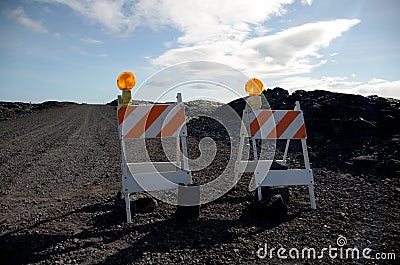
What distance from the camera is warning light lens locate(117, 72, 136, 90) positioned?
529cm

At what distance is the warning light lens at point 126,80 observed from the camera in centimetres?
529

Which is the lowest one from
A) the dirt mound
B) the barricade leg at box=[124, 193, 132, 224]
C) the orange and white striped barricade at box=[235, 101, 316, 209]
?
the barricade leg at box=[124, 193, 132, 224]

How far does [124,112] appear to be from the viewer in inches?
209

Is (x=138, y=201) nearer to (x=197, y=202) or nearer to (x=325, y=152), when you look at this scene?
(x=197, y=202)

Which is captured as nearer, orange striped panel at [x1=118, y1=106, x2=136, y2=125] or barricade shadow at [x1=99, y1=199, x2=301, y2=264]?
barricade shadow at [x1=99, y1=199, x2=301, y2=264]

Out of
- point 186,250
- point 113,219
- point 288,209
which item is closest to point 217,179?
point 288,209

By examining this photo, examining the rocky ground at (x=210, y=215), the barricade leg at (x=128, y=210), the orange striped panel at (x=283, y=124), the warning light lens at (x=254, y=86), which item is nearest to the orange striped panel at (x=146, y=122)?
the barricade leg at (x=128, y=210)

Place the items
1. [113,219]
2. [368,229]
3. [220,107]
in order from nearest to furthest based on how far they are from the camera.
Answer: [368,229] < [113,219] < [220,107]

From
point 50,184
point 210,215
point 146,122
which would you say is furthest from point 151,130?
point 50,184

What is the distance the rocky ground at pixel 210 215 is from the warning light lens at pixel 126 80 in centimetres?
189

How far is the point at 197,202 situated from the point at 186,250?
3.62 feet

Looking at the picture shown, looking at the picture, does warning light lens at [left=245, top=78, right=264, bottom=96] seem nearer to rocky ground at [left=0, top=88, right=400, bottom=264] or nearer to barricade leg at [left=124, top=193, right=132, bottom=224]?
rocky ground at [left=0, top=88, right=400, bottom=264]

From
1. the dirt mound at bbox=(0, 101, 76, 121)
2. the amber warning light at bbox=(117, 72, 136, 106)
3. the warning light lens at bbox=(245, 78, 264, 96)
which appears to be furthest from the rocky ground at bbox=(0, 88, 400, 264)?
the dirt mound at bbox=(0, 101, 76, 121)

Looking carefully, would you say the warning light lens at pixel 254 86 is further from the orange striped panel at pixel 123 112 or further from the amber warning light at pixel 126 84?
the orange striped panel at pixel 123 112
